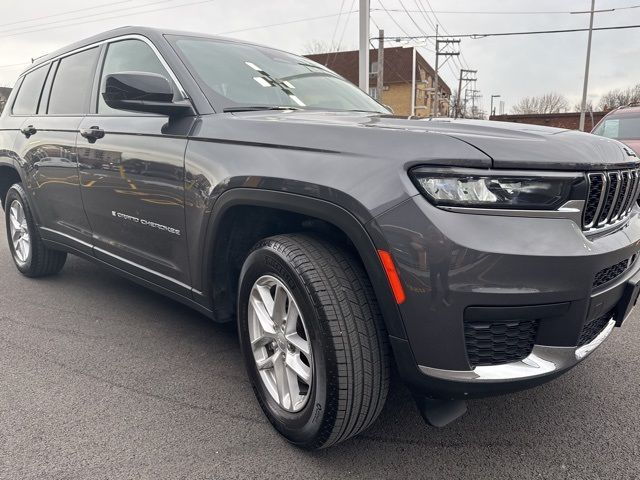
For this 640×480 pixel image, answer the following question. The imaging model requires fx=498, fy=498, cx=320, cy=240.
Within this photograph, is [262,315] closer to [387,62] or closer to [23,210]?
[23,210]

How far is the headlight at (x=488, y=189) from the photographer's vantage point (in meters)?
1.57

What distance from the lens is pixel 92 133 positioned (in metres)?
3.04

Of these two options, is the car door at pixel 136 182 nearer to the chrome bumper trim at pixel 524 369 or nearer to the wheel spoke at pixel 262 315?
the wheel spoke at pixel 262 315

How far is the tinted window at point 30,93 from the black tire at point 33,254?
0.66 m

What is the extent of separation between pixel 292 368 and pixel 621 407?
5.22ft

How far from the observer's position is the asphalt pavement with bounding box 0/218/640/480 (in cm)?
195

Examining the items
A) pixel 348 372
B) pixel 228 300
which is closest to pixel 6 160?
pixel 228 300

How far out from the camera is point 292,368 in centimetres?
203

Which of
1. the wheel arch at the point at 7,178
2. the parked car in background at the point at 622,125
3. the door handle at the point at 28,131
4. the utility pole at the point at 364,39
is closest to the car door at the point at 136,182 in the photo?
the door handle at the point at 28,131

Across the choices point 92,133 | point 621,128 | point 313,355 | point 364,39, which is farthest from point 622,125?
point 313,355

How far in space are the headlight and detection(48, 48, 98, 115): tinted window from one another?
2718 mm

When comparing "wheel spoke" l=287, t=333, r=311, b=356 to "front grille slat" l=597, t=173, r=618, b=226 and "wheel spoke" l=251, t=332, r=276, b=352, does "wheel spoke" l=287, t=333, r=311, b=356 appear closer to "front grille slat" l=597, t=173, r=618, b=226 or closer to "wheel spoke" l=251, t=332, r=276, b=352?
"wheel spoke" l=251, t=332, r=276, b=352

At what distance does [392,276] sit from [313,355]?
0.46m

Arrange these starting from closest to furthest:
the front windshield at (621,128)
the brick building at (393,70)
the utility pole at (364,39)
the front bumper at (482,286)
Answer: the front bumper at (482,286) < the front windshield at (621,128) < the utility pole at (364,39) < the brick building at (393,70)
